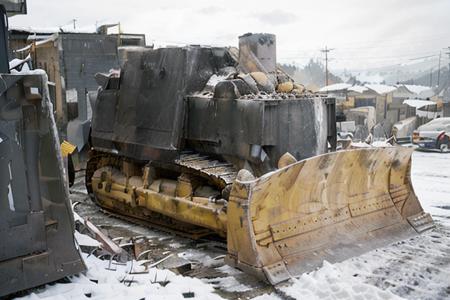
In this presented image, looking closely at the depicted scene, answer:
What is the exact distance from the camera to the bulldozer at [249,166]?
6.04 m

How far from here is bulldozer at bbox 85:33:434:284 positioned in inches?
238

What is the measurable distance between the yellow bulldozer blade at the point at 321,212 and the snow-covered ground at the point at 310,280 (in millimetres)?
197

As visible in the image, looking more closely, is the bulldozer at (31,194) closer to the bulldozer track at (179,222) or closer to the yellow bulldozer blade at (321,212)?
the yellow bulldozer blade at (321,212)

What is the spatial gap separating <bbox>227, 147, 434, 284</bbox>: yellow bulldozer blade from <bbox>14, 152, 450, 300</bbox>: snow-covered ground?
0.20 metres

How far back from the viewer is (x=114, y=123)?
912 cm

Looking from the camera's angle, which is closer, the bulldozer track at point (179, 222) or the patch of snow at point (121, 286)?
the patch of snow at point (121, 286)

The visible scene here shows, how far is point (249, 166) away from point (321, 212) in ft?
3.74

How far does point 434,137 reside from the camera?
819 inches

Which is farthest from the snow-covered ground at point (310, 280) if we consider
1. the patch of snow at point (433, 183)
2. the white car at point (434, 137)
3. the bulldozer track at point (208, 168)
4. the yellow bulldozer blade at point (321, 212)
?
the white car at point (434, 137)

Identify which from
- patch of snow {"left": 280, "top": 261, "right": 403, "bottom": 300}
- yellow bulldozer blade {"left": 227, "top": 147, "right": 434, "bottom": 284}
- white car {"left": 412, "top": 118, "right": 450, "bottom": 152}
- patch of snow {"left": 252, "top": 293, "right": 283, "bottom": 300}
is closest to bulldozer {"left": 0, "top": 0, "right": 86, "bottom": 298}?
patch of snow {"left": 252, "top": 293, "right": 283, "bottom": 300}

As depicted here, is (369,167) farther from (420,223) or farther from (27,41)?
(27,41)

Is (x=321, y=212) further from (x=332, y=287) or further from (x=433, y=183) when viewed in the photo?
(x=433, y=183)

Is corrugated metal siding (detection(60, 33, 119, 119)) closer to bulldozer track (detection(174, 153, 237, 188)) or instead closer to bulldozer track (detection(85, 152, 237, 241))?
bulldozer track (detection(85, 152, 237, 241))

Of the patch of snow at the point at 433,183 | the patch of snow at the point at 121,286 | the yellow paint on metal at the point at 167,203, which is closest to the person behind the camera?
the patch of snow at the point at 121,286
